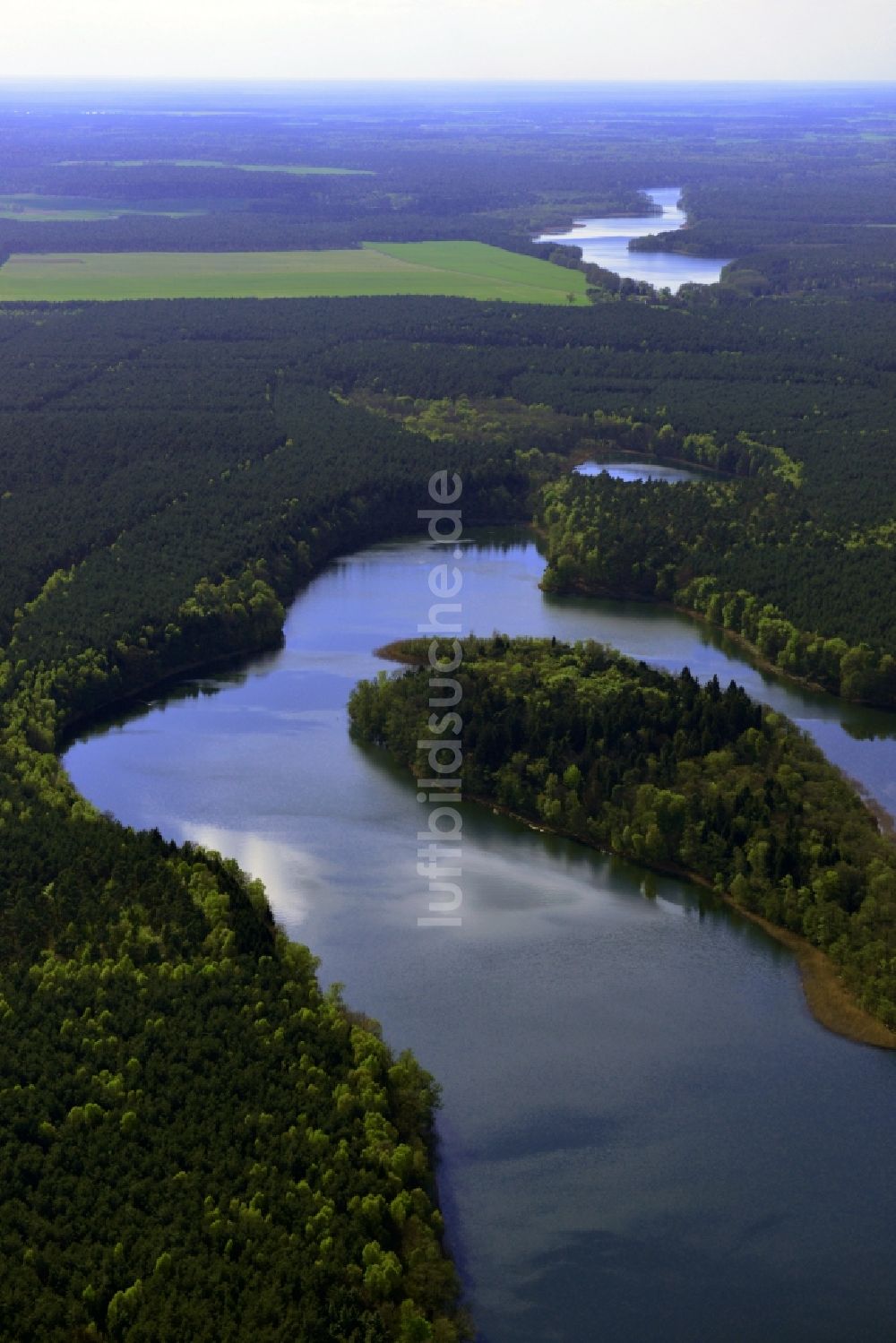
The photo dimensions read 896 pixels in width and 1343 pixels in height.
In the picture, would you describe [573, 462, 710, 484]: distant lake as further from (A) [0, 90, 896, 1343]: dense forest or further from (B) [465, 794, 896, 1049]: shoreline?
(B) [465, 794, 896, 1049]: shoreline

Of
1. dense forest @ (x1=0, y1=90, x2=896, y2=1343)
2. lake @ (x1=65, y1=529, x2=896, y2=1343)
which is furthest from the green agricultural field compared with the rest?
lake @ (x1=65, y1=529, x2=896, y2=1343)

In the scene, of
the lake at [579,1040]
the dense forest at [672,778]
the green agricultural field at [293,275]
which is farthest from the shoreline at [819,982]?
the green agricultural field at [293,275]

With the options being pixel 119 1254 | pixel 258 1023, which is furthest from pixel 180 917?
pixel 119 1254

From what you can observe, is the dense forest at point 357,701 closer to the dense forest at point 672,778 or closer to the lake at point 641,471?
the dense forest at point 672,778

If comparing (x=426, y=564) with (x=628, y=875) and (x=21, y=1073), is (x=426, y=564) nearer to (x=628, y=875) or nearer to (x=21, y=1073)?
(x=628, y=875)

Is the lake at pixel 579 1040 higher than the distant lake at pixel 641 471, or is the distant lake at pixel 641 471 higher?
the distant lake at pixel 641 471
